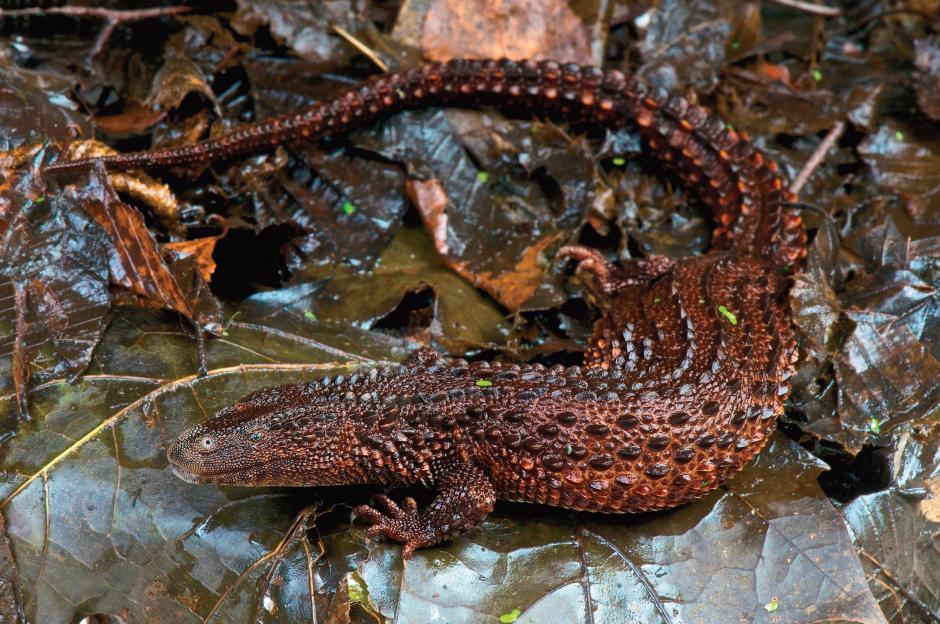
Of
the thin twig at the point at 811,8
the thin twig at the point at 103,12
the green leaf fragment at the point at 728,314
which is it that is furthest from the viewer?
the thin twig at the point at 811,8

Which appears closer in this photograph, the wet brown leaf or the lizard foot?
the lizard foot

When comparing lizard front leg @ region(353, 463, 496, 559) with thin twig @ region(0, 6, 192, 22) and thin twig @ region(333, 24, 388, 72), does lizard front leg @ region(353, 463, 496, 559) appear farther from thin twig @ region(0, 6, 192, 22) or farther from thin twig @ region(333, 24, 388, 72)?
thin twig @ region(0, 6, 192, 22)

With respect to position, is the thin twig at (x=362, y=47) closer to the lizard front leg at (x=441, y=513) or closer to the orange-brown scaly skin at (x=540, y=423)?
the orange-brown scaly skin at (x=540, y=423)

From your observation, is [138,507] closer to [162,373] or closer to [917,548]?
[162,373]

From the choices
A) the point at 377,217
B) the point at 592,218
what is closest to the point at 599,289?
the point at 592,218

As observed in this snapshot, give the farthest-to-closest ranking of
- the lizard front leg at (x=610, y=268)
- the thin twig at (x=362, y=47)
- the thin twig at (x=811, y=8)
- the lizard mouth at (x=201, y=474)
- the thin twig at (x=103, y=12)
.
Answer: the thin twig at (x=811, y=8), the thin twig at (x=362, y=47), the thin twig at (x=103, y=12), the lizard front leg at (x=610, y=268), the lizard mouth at (x=201, y=474)

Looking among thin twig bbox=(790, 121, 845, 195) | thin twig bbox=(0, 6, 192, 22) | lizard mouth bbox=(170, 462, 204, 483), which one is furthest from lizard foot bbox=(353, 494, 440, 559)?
thin twig bbox=(0, 6, 192, 22)

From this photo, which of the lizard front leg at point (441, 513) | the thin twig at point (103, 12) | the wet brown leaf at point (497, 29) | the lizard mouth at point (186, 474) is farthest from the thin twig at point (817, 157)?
the thin twig at point (103, 12)
